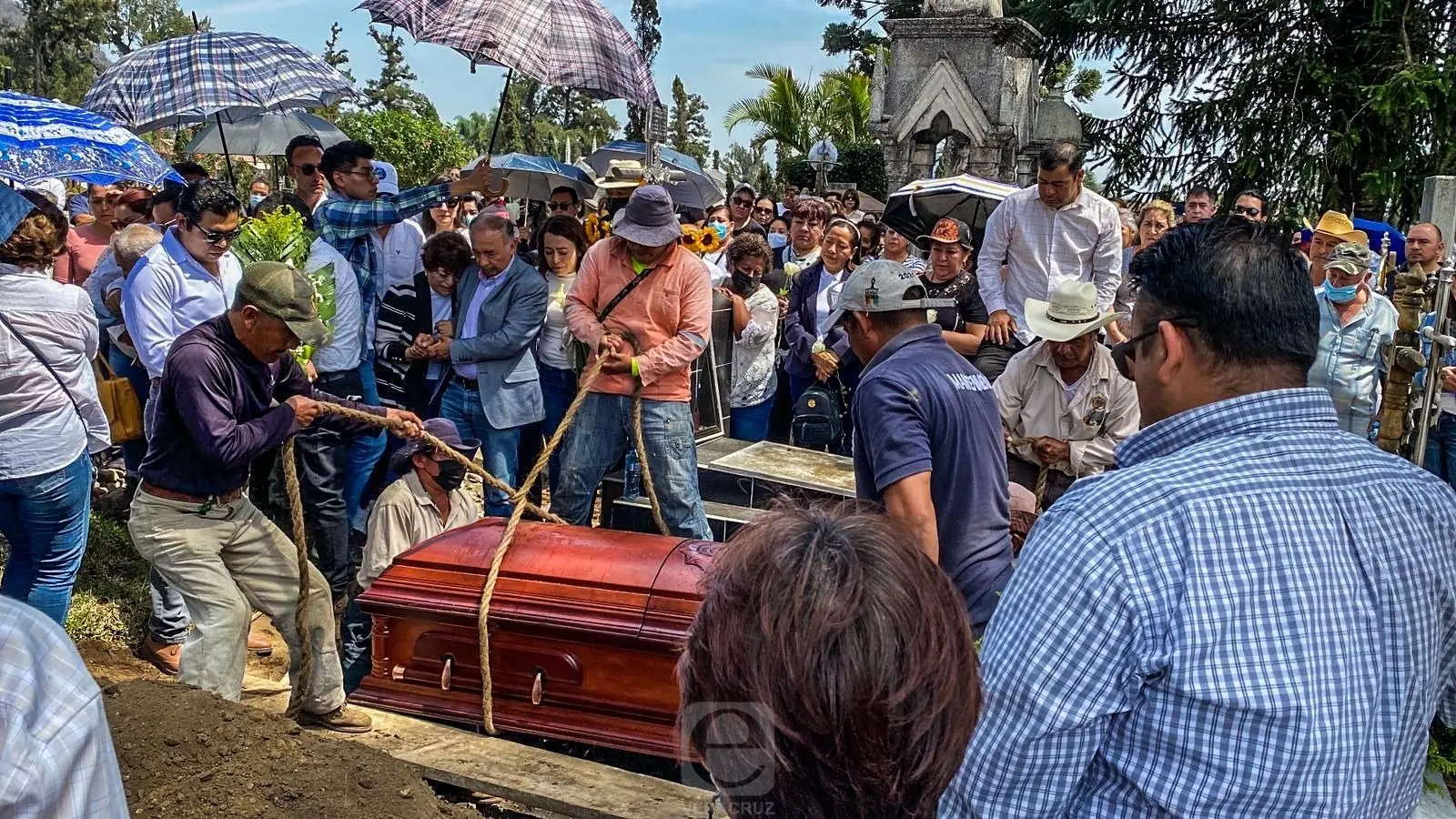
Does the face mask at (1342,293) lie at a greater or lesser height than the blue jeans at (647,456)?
greater

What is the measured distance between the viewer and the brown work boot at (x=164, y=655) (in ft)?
16.3

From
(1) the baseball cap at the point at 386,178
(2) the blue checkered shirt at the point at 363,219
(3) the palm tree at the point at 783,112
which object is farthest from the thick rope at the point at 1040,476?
(3) the palm tree at the point at 783,112

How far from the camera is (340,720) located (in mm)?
3963

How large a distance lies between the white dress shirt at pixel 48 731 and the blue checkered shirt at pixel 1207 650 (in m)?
1.00

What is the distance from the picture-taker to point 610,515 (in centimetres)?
570

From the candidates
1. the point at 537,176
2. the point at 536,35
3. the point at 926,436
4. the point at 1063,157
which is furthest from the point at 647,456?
the point at 537,176

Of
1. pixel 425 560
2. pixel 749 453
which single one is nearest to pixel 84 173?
pixel 425 560

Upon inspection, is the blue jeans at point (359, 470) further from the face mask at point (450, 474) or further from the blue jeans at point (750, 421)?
the blue jeans at point (750, 421)

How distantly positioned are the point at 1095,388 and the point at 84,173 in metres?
4.24

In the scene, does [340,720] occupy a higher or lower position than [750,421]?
lower

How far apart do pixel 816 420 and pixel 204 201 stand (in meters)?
3.41

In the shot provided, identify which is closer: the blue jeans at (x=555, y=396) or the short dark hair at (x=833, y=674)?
the short dark hair at (x=833, y=674)

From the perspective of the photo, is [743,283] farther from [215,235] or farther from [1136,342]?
[1136,342]

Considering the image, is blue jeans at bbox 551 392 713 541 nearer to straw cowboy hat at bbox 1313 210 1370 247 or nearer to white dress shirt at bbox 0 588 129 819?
white dress shirt at bbox 0 588 129 819
